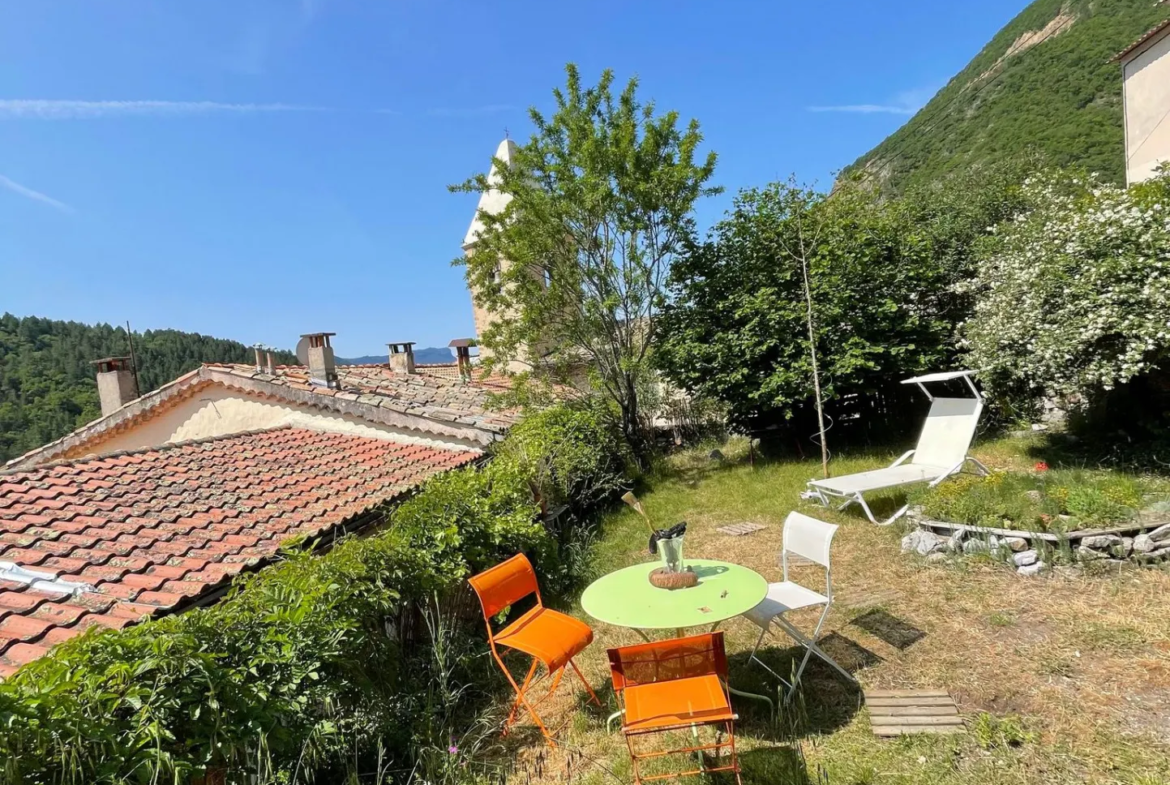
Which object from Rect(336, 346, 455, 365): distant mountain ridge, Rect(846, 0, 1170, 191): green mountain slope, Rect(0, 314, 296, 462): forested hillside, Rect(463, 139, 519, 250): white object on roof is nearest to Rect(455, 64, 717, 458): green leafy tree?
Rect(463, 139, 519, 250): white object on roof

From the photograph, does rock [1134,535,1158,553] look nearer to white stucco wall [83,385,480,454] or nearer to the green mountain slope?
white stucco wall [83,385,480,454]

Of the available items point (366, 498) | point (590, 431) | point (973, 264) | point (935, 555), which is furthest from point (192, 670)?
point (973, 264)

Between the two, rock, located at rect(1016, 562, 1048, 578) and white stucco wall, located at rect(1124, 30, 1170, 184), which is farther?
white stucco wall, located at rect(1124, 30, 1170, 184)

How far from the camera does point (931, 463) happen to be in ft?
26.6

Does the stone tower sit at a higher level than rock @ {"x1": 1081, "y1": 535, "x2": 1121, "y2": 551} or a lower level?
higher

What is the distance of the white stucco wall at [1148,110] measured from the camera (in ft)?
50.0

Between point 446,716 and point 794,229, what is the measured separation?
11240mm

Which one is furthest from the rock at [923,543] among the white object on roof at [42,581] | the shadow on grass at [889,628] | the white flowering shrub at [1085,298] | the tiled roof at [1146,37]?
the tiled roof at [1146,37]

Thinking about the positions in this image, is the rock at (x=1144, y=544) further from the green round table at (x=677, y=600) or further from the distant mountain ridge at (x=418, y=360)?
the distant mountain ridge at (x=418, y=360)

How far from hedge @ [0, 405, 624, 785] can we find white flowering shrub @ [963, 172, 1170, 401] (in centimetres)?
763

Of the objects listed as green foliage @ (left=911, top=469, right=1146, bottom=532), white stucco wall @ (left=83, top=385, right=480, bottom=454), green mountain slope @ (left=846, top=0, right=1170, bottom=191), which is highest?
green mountain slope @ (left=846, top=0, right=1170, bottom=191)

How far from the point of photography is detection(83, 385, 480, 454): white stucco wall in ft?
32.3

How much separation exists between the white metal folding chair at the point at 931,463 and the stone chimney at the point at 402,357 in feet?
39.3

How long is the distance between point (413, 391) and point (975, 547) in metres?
10.4
